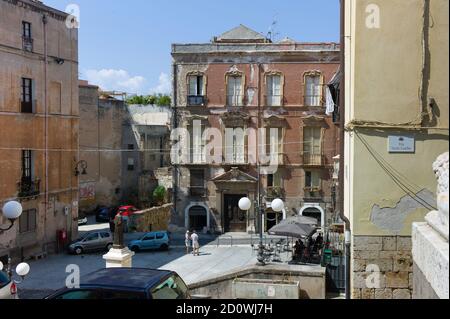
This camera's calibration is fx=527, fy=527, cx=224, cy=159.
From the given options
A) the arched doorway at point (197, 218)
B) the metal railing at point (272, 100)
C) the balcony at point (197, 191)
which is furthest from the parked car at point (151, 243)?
the metal railing at point (272, 100)

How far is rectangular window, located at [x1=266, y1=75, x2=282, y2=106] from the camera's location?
1272 inches

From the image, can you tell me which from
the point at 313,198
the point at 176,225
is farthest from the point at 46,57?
the point at 313,198

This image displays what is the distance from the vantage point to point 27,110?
25.5 meters

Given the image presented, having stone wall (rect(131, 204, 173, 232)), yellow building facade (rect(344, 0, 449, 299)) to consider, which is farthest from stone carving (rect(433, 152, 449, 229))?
stone wall (rect(131, 204, 173, 232))

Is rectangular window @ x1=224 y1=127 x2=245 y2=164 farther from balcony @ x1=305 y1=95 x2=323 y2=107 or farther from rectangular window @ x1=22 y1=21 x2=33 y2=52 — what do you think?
rectangular window @ x1=22 y1=21 x2=33 y2=52

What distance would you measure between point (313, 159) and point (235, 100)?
601 centimetres

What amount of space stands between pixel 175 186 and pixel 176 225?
249cm

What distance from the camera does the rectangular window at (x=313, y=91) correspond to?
1255 inches

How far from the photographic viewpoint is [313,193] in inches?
1273

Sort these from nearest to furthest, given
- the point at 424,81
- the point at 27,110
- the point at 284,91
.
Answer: the point at 424,81 < the point at 27,110 < the point at 284,91

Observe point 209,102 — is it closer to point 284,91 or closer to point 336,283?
point 284,91

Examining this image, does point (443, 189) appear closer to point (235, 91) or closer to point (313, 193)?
point (313, 193)

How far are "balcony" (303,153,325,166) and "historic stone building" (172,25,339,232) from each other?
6cm

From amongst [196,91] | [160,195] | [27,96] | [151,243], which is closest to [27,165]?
[27,96]
